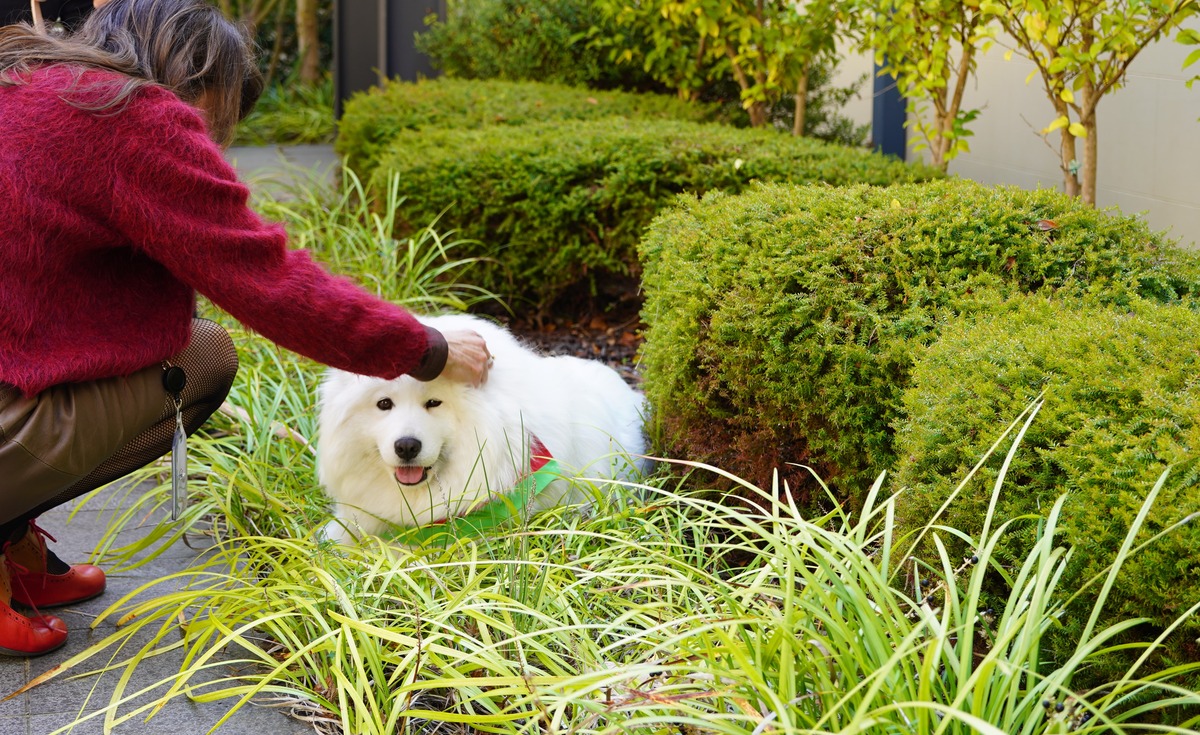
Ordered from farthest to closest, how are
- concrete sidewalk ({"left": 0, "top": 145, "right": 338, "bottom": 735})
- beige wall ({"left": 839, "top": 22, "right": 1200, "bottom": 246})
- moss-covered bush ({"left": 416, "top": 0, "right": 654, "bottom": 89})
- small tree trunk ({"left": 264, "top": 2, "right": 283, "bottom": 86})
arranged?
small tree trunk ({"left": 264, "top": 2, "right": 283, "bottom": 86})
moss-covered bush ({"left": 416, "top": 0, "right": 654, "bottom": 89})
beige wall ({"left": 839, "top": 22, "right": 1200, "bottom": 246})
concrete sidewalk ({"left": 0, "top": 145, "right": 338, "bottom": 735})

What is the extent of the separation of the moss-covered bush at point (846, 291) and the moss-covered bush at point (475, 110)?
3.53 meters

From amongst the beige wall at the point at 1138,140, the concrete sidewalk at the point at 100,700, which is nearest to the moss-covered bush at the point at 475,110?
the beige wall at the point at 1138,140

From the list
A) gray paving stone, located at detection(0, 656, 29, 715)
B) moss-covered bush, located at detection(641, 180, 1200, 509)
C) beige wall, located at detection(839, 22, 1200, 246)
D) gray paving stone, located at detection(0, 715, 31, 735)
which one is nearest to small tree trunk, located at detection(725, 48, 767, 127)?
beige wall, located at detection(839, 22, 1200, 246)

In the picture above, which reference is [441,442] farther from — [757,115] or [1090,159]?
[757,115]

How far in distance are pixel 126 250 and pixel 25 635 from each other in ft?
3.31

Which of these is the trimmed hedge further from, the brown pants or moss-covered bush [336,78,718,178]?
the brown pants

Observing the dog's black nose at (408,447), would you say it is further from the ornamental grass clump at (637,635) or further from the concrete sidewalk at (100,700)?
the concrete sidewalk at (100,700)

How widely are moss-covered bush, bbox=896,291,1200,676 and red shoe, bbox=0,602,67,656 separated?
7.02 ft

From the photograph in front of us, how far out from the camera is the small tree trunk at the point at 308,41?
1397 centimetres

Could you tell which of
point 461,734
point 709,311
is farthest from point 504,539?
point 709,311

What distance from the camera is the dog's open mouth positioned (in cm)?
307

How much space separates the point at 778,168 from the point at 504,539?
8.88 feet

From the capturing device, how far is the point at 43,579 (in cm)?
307

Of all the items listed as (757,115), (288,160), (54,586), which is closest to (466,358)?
(54,586)
